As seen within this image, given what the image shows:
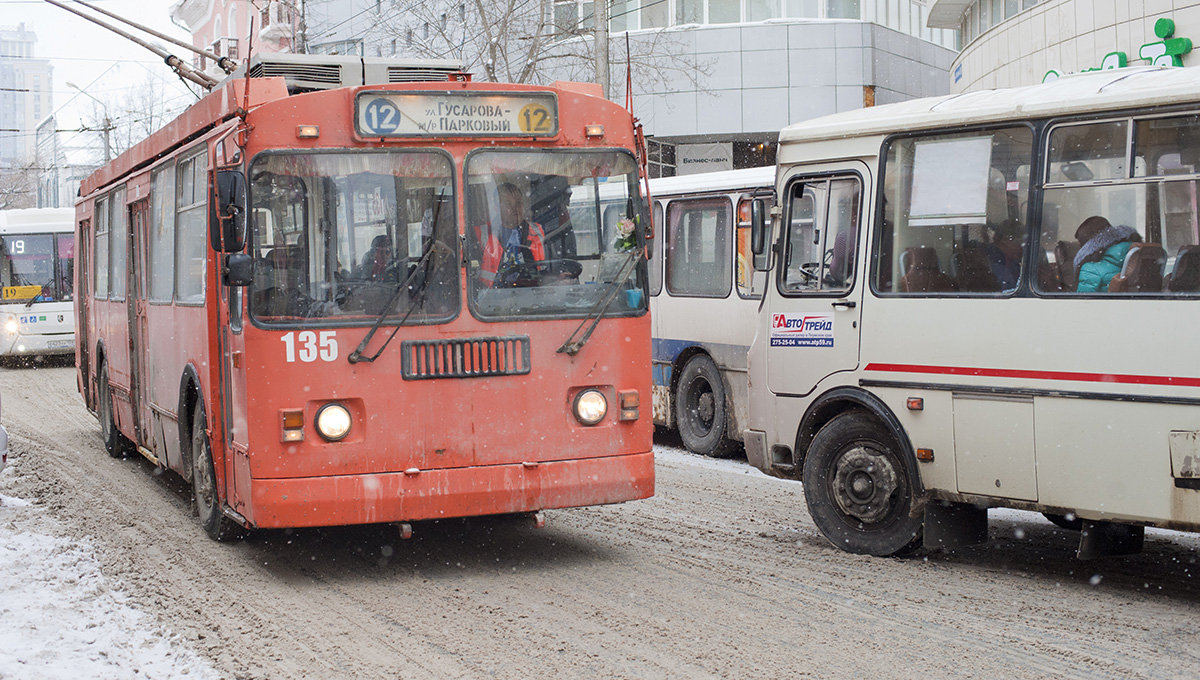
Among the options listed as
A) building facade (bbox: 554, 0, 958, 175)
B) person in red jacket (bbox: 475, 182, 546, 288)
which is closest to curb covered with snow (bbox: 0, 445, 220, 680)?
person in red jacket (bbox: 475, 182, 546, 288)

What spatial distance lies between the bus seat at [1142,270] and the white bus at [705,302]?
6.08 m

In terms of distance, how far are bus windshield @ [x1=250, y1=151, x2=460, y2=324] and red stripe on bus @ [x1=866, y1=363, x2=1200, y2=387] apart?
109 inches

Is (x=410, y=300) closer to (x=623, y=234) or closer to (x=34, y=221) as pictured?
(x=623, y=234)

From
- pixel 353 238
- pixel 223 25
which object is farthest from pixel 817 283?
pixel 223 25

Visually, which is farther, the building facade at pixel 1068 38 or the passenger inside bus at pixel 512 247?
the building facade at pixel 1068 38

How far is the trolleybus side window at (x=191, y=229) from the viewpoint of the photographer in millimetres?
8867

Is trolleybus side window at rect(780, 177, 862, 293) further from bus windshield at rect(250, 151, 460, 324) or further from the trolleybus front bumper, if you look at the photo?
bus windshield at rect(250, 151, 460, 324)

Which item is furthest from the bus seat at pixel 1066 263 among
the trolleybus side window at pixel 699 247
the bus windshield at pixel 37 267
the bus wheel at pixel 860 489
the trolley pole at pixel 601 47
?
the bus windshield at pixel 37 267

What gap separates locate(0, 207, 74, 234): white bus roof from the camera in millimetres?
26953

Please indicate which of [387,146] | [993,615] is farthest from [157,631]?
[993,615]

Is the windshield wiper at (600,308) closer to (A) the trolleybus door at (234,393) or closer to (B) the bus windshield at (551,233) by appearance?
(B) the bus windshield at (551,233)

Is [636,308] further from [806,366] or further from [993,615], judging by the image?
[993,615]

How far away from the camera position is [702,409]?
48.2 ft

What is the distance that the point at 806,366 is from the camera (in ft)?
29.4
